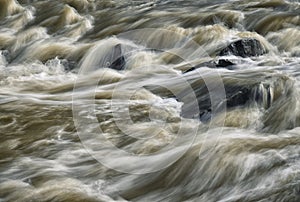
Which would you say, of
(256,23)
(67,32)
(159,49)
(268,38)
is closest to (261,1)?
(256,23)

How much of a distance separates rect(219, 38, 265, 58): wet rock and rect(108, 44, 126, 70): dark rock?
1.77m

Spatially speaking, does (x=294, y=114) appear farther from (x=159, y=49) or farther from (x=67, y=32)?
(x=67, y=32)

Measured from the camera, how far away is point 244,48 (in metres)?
8.85

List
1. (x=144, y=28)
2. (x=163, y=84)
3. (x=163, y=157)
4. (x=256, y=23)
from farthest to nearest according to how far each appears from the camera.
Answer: (x=144, y=28), (x=256, y=23), (x=163, y=84), (x=163, y=157)

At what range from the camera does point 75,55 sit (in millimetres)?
10023

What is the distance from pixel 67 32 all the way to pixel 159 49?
2510mm

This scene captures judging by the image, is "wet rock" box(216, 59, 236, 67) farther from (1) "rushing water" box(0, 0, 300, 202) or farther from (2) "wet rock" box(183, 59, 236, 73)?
(1) "rushing water" box(0, 0, 300, 202)

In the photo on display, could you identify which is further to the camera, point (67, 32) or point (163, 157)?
point (67, 32)

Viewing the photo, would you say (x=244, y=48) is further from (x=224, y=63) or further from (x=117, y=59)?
(x=117, y=59)

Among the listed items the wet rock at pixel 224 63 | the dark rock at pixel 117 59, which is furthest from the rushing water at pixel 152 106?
the wet rock at pixel 224 63

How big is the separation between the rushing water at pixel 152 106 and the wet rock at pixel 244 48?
188 mm

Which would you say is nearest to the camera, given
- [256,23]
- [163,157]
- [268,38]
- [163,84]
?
[163,157]

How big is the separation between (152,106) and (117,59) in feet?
8.46

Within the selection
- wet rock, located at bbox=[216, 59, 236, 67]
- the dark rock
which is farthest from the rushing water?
wet rock, located at bbox=[216, 59, 236, 67]
